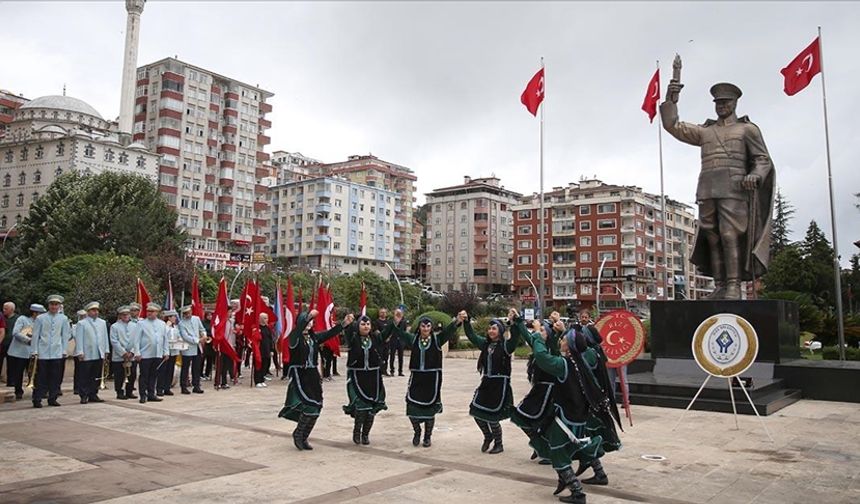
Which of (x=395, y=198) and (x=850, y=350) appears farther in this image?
(x=395, y=198)

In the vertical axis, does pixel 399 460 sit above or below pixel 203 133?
below

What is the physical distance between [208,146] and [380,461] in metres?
73.4

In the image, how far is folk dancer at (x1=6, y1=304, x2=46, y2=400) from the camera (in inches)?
487

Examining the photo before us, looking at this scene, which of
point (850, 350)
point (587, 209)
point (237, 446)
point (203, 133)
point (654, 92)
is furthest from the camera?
point (587, 209)

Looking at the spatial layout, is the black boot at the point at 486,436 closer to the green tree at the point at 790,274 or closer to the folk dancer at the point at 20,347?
the folk dancer at the point at 20,347

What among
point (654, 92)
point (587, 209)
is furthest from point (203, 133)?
point (654, 92)

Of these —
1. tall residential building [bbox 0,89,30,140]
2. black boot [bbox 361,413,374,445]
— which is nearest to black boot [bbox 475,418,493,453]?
black boot [bbox 361,413,374,445]

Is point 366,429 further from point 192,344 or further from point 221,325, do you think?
point 221,325

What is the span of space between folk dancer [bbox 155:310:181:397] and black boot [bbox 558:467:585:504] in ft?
34.2

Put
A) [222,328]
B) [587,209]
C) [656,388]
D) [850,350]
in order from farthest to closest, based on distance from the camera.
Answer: [587,209] → [850,350] → [222,328] → [656,388]

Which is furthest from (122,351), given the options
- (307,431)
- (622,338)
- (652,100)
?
(652,100)

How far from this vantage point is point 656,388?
12633 mm

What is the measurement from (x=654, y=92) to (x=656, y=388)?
1769 centimetres

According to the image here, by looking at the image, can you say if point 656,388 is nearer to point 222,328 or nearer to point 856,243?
point 856,243
